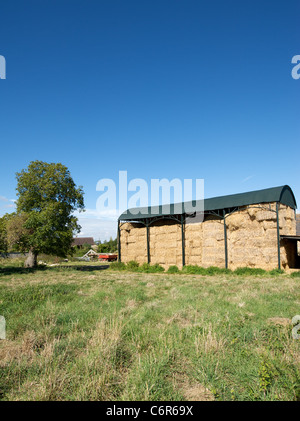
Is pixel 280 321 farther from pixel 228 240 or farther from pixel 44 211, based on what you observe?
pixel 44 211

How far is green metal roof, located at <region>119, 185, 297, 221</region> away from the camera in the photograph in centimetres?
1980

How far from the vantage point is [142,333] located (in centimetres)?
599

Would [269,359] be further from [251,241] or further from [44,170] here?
[44,170]

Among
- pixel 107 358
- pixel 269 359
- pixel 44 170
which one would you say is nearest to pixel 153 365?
pixel 107 358

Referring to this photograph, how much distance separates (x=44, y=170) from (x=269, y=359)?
86.5ft

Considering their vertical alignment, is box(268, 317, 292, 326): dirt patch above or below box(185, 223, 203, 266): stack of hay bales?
below

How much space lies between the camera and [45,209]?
83.0ft

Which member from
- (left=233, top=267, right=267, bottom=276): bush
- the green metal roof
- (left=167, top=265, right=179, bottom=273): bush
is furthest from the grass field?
(left=167, top=265, right=179, bottom=273): bush

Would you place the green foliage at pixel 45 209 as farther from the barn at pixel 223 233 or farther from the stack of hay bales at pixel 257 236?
the stack of hay bales at pixel 257 236

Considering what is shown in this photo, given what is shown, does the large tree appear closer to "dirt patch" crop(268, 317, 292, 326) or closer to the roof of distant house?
"dirt patch" crop(268, 317, 292, 326)

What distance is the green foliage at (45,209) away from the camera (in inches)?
948

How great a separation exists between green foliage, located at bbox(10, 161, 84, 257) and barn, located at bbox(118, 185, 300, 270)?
22.3ft

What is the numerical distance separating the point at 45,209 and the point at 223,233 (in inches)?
663

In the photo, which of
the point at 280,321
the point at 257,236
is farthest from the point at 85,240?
the point at 280,321
